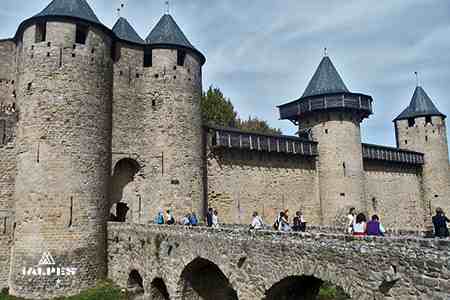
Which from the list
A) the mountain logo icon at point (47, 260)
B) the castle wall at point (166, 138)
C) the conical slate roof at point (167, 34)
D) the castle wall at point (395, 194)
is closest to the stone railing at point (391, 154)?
the castle wall at point (395, 194)

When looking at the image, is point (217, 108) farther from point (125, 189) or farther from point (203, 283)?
point (203, 283)

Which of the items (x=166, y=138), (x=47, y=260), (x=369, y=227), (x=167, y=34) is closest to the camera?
(x=369, y=227)

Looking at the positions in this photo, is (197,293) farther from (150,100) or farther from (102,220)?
(150,100)

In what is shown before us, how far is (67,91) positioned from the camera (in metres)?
15.7

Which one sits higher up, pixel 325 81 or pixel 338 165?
pixel 325 81

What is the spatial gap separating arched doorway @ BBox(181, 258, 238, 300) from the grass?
3.58m

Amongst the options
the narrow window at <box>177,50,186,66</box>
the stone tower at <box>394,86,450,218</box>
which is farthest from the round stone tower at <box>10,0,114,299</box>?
the stone tower at <box>394,86,450,218</box>

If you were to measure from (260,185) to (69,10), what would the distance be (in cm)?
1240

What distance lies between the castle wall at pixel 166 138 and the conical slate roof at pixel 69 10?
10.4 feet

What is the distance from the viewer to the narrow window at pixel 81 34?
16672 millimetres

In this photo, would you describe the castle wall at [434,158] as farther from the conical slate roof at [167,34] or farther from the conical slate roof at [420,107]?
the conical slate roof at [167,34]

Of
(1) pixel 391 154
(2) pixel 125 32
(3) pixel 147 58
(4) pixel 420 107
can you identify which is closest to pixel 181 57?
(3) pixel 147 58

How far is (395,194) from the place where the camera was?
95.9 ft

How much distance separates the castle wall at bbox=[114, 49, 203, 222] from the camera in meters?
18.1
